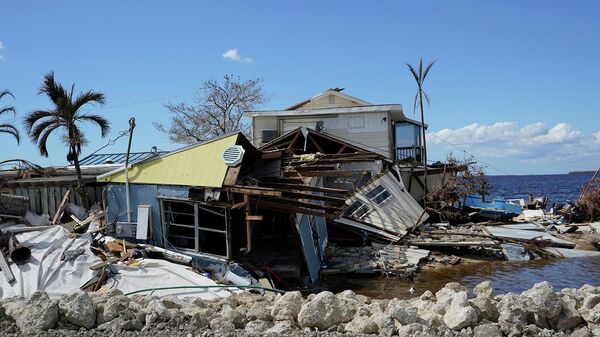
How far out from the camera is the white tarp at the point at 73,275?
10.4 metres

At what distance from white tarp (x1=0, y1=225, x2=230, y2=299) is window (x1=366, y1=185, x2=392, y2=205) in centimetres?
1067

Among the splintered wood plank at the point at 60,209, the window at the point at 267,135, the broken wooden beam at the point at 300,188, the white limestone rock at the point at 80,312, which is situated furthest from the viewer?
the window at the point at 267,135

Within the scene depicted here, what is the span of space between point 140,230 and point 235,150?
3.40m

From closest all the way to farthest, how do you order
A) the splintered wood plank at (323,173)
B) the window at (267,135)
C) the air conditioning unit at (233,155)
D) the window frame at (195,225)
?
the air conditioning unit at (233,155), the window frame at (195,225), the splintered wood plank at (323,173), the window at (267,135)

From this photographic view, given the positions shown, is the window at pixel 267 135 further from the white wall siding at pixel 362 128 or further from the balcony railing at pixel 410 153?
the balcony railing at pixel 410 153

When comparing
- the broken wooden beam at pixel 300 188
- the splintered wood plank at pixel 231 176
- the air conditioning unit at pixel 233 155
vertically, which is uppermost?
the air conditioning unit at pixel 233 155

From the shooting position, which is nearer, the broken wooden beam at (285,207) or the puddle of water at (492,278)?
the broken wooden beam at (285,207)

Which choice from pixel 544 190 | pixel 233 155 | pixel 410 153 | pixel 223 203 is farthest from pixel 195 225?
pixel 544 190

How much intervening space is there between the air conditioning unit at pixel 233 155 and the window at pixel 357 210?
787 cm

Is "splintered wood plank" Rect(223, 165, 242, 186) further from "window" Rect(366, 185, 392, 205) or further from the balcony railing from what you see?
the balcony railing

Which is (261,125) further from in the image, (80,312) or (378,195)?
(80,312)

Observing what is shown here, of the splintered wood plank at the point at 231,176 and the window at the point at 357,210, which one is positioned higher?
the splintered wood plank at the point at 231,176

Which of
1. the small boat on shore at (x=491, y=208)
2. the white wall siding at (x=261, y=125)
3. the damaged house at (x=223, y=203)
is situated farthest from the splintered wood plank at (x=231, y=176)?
the small boat on shore at (x=491, y=208)

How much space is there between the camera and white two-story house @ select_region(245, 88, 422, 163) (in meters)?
26.7
